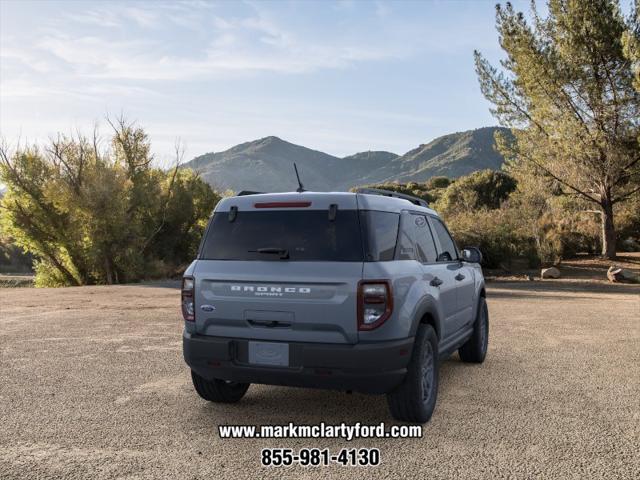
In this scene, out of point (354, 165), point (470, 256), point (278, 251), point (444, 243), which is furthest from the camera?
point (354, 165)

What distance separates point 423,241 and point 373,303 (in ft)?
4.94

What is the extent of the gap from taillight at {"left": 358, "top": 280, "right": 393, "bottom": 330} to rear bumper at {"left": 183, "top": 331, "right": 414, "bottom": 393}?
0.16m

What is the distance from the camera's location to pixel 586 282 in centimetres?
1956

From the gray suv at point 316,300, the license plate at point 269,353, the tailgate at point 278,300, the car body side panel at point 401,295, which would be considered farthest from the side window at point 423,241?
the license plate at point 269,353

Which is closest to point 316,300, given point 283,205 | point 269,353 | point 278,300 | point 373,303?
point 278,300

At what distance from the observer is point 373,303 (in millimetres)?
4320

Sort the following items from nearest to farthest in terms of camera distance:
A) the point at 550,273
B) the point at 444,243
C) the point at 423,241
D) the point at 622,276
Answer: the point at 423,241 < the point at 444,243 < the point at 622,276 < the point at 550,273

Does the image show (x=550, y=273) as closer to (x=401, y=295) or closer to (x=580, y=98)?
(x=580, y=98)

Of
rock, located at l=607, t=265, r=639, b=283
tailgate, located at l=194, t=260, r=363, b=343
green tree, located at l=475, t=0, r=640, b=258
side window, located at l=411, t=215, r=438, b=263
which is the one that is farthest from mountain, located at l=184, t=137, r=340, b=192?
tailgate, located at l=194, t=260, r=363, b=343

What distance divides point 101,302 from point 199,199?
17.3 metres

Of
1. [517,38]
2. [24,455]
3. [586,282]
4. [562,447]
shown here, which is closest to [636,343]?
[562,447]

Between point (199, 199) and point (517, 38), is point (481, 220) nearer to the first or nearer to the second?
point (517, 38)

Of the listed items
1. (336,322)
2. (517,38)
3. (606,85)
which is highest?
(517,38)

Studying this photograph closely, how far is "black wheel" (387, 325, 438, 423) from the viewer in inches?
184
